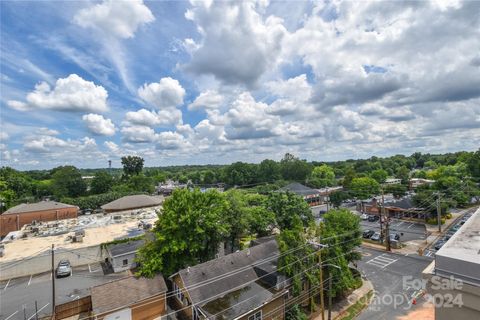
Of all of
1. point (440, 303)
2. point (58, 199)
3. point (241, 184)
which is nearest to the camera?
point (440, 303)

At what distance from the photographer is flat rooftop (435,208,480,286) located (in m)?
7.08

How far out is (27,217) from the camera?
4512 cm

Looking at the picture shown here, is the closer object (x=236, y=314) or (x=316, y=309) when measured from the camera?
(x=236, y=314)

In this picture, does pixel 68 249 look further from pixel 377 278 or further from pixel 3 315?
pixel 377 278

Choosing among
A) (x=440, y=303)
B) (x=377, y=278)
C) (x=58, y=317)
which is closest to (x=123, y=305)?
(x=58, y=317)

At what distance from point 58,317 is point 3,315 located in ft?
16.7

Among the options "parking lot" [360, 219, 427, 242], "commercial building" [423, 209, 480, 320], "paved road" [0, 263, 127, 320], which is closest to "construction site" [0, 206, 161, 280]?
"paved road" [0, 263, 127, 320]

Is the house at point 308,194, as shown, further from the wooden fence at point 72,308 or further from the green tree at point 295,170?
the wooden fence at point 72,308

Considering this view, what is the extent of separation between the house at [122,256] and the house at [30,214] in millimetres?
26860

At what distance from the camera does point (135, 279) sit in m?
20.0

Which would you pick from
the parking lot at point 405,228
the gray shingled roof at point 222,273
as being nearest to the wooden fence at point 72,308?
the gray shingled roof at point 222,273

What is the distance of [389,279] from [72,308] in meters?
28.0

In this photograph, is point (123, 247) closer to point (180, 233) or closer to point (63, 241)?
point (63, 241)

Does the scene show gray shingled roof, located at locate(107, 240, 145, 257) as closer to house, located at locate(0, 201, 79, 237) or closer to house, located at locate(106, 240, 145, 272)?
house, located at locate(106, 240, 145, 272)
